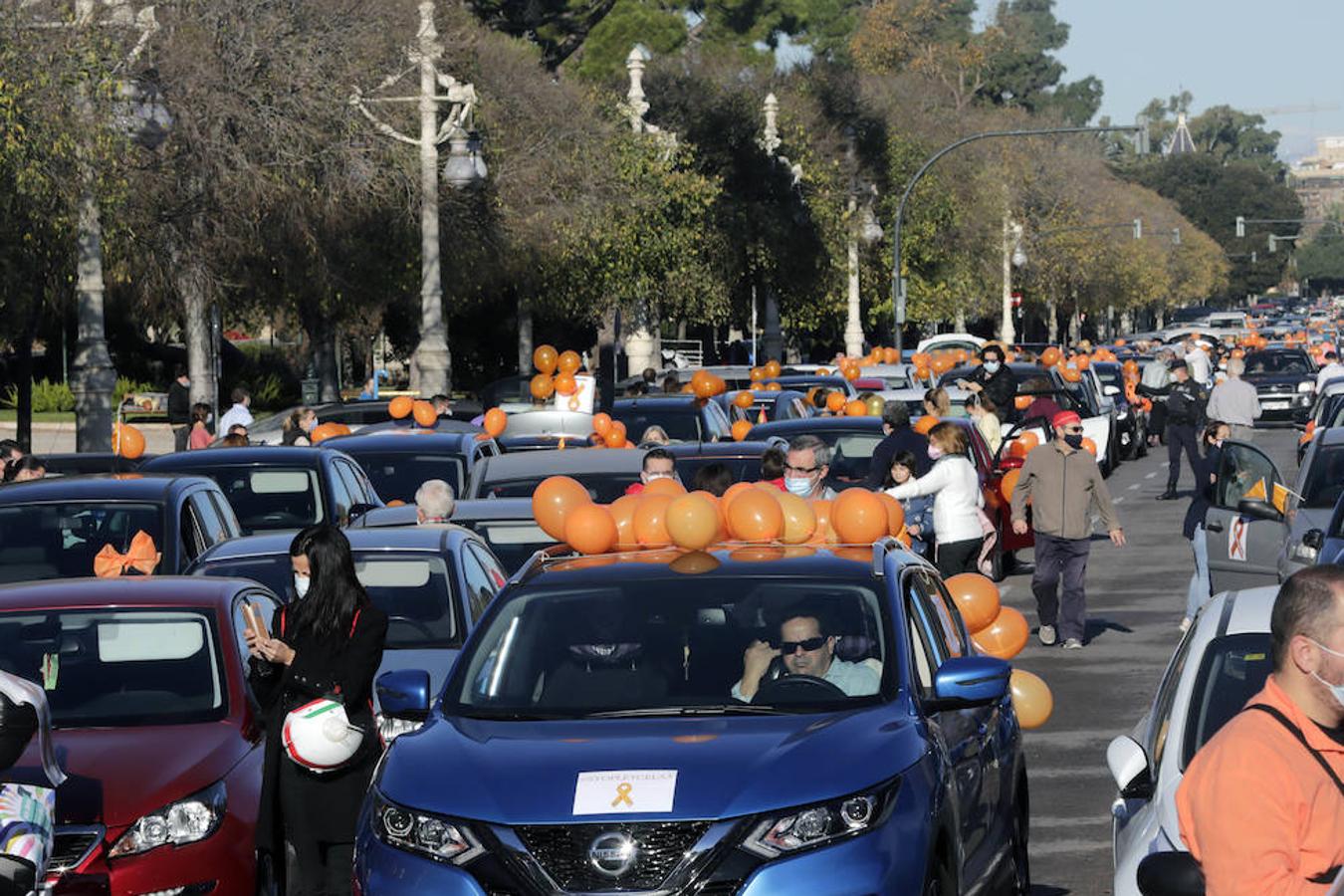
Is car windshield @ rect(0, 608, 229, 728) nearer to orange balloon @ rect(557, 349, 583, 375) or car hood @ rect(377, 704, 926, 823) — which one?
car hood @ rect(377, 704, 926, 823)

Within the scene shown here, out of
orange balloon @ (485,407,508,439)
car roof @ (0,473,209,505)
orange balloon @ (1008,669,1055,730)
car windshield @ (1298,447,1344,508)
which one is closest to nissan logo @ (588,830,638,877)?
orange balloon @ (1008,669,1055,730)

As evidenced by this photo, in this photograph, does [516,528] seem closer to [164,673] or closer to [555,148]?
[164,673]

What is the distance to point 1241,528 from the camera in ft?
51.2

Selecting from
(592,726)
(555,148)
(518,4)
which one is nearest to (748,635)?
(592,726)

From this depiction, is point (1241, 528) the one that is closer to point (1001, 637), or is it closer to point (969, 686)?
point (1001, 637)

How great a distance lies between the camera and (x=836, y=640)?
762cm

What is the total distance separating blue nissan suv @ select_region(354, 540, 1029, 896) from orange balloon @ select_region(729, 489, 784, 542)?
1.12m

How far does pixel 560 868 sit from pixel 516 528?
8.22 meters

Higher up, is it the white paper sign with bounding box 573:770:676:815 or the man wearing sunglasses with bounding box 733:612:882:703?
the man wearing sunglasses with bounding box 733:612:882:703

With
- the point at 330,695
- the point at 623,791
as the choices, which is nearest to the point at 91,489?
the point at 330,695

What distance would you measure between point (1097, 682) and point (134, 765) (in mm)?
8624

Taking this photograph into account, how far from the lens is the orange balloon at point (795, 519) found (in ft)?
32.4

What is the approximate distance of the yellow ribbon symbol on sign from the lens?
21.1 ft

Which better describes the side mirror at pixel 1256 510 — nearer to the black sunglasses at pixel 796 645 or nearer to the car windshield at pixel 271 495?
the car windshield at pixel 271 495
